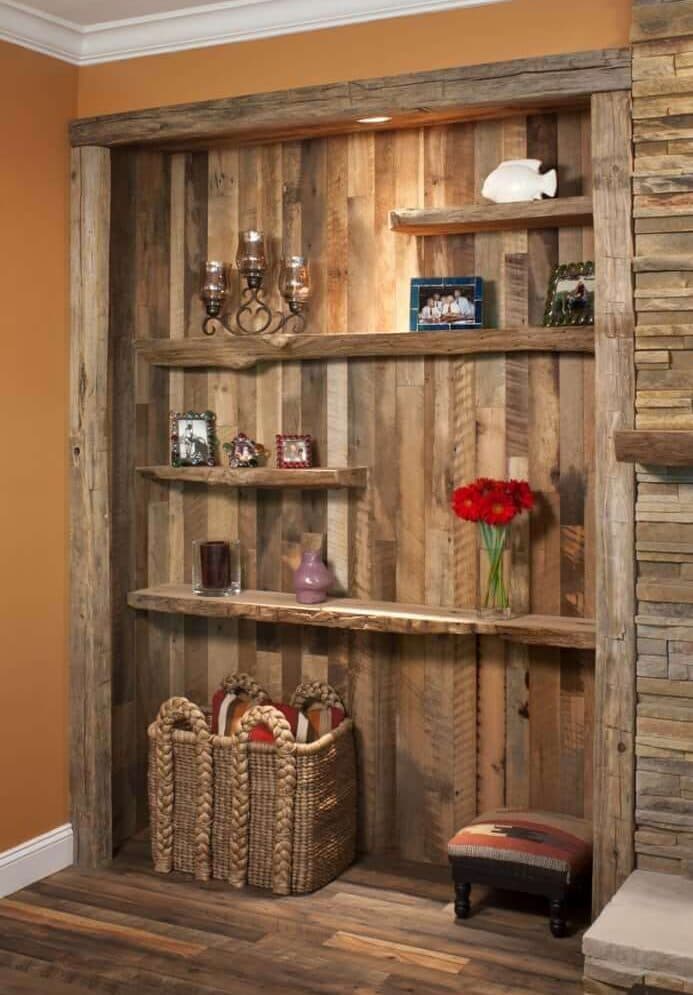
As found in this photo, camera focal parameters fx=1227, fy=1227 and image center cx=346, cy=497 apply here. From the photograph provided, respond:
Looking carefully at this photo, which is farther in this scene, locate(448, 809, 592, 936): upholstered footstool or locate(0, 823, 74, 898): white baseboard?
locate(0, 823, 74, 898): white baseboard

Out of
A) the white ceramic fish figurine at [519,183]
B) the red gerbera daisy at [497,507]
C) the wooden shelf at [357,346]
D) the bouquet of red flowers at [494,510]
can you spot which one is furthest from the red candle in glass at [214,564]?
the white ceramic fish figurine at [519,183]

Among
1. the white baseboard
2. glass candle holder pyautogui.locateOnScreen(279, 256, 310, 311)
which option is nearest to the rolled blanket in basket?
the white baseboard

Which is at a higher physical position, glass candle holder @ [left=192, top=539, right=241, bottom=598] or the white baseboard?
glass candle holder @ [left=192, top=539, right=241, bottom=598]

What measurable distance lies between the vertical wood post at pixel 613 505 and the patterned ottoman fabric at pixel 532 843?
11cm

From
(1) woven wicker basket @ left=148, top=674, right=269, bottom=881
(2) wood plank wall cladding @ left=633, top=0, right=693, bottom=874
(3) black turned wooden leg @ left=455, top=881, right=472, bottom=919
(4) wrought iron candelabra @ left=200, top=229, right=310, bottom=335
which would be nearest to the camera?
(2) wood plank wall cladding @ left=633, top=0, right=693, bottom=874

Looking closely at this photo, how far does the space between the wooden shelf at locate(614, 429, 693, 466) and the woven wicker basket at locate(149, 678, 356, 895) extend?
140 centimetres

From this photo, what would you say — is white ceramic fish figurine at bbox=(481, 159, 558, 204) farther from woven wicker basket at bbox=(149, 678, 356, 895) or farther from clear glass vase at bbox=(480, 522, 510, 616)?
woven wicker basket at bbox=(149, 678, 356, 895)

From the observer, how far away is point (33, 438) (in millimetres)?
3949

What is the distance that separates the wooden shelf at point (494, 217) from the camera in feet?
11.6

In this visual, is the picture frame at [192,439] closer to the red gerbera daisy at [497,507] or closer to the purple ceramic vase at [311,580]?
the purple ceramic vase at [311,580]

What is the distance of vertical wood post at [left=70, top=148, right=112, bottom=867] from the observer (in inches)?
159

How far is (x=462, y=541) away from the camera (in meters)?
3.99

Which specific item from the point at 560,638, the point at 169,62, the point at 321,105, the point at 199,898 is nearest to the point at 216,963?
the point at 199,898

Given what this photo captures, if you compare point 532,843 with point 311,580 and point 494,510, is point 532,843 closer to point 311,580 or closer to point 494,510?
point 494,510
